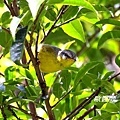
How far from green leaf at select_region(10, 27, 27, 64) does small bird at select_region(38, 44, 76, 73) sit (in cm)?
38

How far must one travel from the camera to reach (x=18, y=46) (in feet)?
2.57

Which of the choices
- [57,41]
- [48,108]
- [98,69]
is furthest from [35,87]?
[57,41]

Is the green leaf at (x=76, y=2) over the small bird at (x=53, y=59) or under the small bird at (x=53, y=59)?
over

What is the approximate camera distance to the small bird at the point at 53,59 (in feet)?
3.94

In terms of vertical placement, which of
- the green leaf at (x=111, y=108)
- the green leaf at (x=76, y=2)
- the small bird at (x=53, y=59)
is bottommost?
the green leaf at (x=111, y=108)

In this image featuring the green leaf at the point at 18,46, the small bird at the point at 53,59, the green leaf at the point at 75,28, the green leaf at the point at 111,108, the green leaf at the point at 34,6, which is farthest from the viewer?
the small bird at the point at 53,59

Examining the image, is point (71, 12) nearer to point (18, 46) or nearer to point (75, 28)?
point (75, 28)

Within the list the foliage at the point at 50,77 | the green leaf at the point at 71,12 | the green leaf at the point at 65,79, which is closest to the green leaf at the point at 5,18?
the foliage at the point at 50,77

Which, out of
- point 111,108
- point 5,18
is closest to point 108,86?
point 111,108

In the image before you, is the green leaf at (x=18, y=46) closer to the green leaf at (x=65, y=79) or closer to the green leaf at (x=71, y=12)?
the green leaf at (x=71, y=12)

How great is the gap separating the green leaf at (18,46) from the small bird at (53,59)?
38 centimetres

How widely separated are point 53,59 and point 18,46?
523 mm

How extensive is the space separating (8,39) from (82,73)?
0.19m

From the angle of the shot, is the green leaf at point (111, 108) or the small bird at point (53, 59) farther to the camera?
the small bird at point (53, 59)
